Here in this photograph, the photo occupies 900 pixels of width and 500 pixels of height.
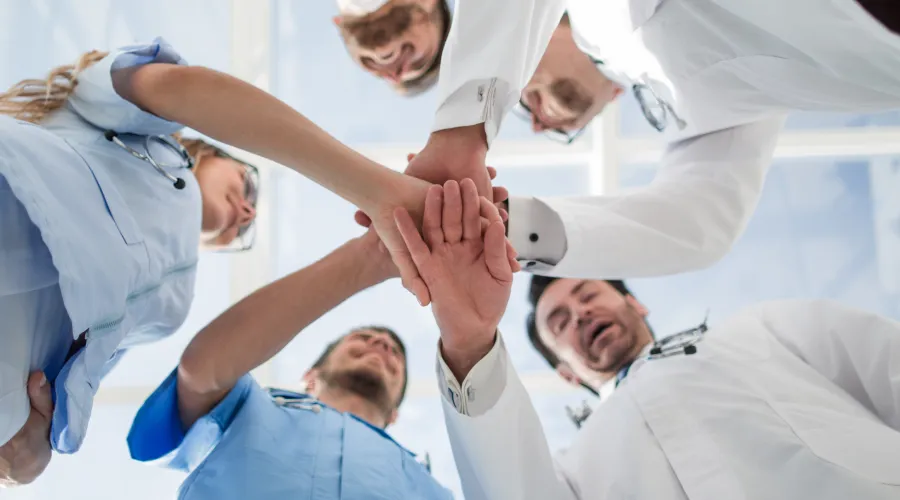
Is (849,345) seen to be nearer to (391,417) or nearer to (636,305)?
(636,305)

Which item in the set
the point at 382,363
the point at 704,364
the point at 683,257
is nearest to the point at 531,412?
the point at 704,364

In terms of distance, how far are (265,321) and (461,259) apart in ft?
1.19

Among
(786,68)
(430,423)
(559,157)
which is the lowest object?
(430,423)

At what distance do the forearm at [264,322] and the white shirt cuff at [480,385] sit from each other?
10.4 inches

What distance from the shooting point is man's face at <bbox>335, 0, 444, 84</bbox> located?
1.57 meters

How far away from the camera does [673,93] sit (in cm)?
118

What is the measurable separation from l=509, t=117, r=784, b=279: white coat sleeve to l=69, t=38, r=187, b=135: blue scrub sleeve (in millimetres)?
647

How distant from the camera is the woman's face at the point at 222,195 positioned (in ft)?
4.71

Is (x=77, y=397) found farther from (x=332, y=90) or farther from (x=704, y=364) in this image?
(x=332, y=90)

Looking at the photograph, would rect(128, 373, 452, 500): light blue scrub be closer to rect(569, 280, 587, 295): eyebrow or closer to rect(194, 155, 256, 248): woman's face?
rect(194, 155, 256, 248): woman's face

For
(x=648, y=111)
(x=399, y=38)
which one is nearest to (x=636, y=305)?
(x=648, y=111)

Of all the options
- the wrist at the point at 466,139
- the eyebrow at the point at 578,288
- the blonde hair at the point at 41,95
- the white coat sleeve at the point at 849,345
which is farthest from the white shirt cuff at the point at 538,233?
the blonde hair at the point at 41,95

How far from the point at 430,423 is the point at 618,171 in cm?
120

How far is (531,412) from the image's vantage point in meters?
1.04
